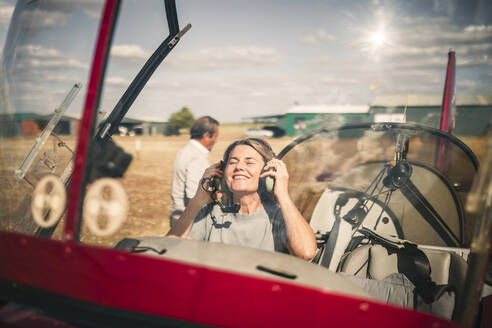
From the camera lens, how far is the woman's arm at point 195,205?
1.79 metres

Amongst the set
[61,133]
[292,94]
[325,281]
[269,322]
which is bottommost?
[269,322]

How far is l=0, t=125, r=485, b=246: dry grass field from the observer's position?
4.52ft

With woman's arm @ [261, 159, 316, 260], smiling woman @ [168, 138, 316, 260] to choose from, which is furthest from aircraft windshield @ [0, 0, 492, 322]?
woman's arm @ [261, 159, 316, 260]

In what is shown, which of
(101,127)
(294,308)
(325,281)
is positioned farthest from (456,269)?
(101,127)

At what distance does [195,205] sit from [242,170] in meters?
0.34

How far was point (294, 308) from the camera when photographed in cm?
102

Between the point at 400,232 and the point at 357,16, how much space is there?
154 cm

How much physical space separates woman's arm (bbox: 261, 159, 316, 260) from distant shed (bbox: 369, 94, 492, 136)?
26.4 inches

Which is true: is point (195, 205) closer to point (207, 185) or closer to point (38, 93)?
point (207, 185)

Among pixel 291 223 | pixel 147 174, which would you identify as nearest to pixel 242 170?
pixel 291 223

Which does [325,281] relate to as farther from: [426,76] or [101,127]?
[101,127]

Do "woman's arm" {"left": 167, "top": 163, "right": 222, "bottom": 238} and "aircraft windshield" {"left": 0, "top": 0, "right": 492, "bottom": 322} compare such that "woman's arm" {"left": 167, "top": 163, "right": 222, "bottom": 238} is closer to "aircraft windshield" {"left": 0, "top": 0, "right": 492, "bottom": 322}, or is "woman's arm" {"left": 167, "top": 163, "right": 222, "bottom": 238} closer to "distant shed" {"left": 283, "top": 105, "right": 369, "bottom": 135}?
"aircraft windshield" {"left": 0, "top": 0, "right": 492, "bottom": 322}

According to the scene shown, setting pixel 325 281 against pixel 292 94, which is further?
pixel 292 94

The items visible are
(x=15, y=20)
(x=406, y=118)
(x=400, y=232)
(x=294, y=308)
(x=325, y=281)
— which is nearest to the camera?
(x=294, y=308)
